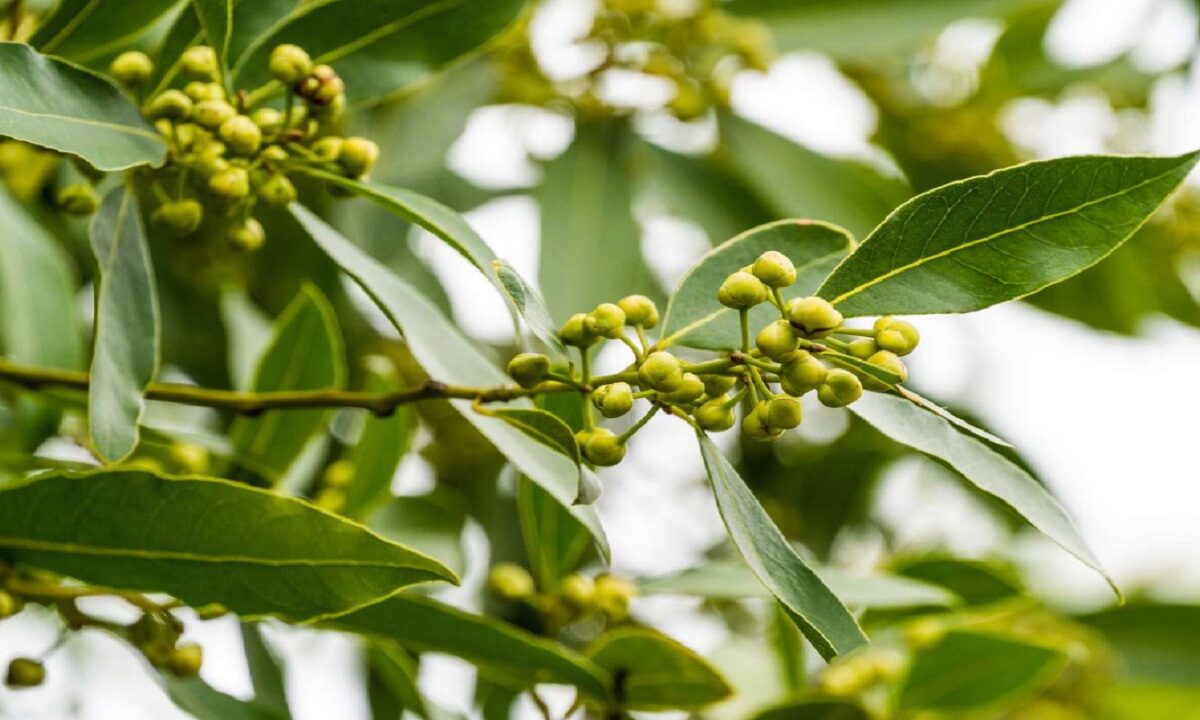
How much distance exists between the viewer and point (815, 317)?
0.80 m

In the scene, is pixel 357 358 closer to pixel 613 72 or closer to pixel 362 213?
pixel 362 213

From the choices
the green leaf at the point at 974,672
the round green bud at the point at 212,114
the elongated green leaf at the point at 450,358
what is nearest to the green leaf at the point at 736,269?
the elongated green leaf at the point at 450,358

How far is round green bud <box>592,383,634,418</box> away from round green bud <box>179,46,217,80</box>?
0.40 meters

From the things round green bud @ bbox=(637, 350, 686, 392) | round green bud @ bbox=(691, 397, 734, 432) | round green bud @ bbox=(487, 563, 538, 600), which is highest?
round green bud @ bbox=(637, 350, 686, 392)

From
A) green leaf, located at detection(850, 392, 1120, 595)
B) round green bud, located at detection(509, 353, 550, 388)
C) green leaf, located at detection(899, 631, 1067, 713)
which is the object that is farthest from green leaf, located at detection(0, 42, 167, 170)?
green leaf, located at detection(899, 631, 1067, 713)

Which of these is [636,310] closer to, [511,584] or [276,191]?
[276,191]

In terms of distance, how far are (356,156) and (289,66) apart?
0.08 m

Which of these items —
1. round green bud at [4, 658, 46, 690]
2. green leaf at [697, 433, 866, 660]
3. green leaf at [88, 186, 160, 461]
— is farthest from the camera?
round green bud at [4, 658, 46, 690]

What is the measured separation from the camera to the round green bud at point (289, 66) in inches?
38.1

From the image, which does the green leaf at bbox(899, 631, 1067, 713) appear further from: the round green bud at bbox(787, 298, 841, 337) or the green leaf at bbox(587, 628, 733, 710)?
the round green bud at bbox(787, 298, 841, 337)

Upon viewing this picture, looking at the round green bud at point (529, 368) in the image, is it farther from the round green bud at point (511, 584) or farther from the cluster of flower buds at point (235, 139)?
the round green bud at point (511, 584)

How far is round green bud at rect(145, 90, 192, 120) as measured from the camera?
0.97m

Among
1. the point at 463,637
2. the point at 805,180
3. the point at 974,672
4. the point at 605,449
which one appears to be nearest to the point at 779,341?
the point at 605,449

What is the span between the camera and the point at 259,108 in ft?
3.47
